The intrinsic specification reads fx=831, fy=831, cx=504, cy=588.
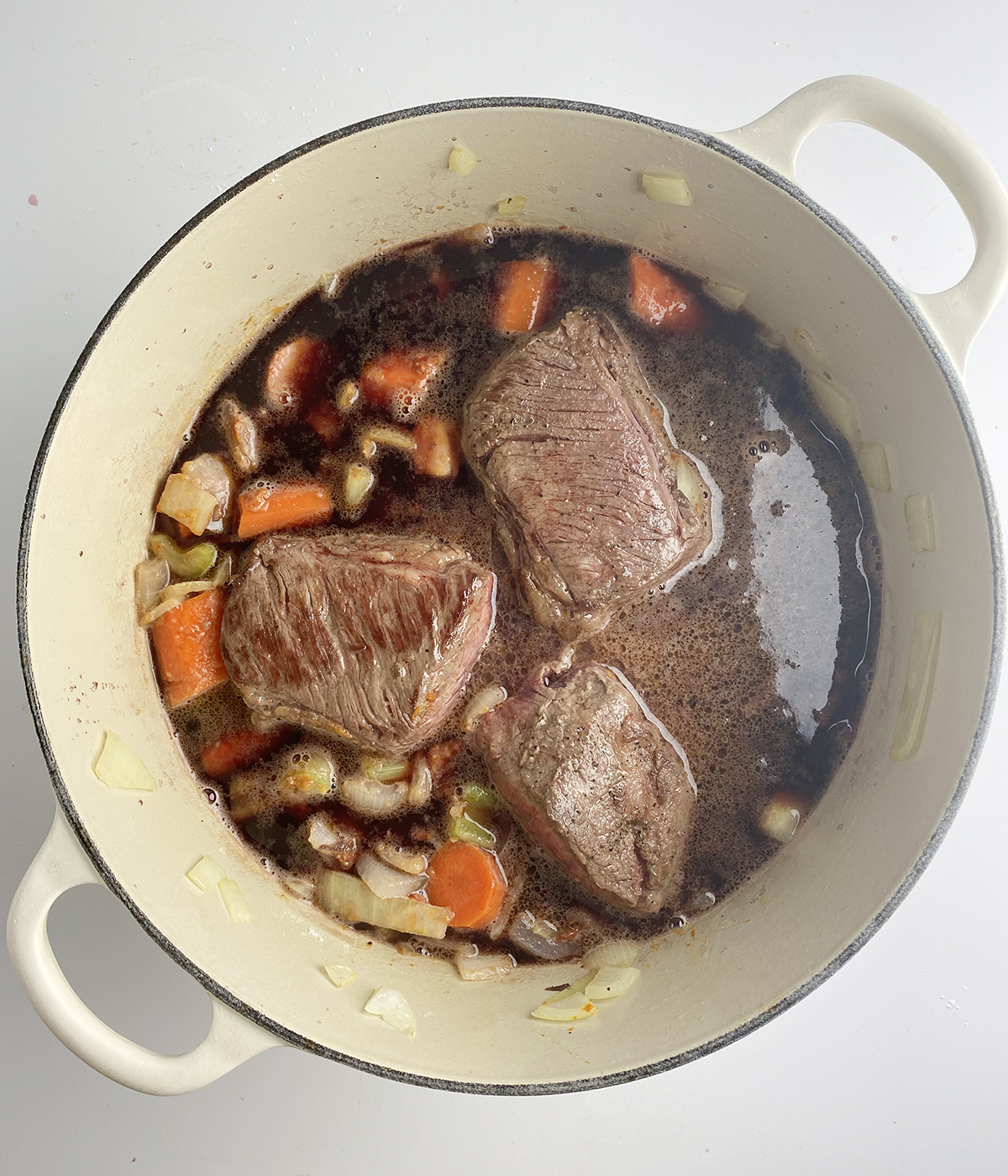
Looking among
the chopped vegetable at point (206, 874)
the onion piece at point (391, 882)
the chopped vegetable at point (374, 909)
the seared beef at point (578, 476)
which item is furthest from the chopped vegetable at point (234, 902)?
the seared beef at point (578, 476)

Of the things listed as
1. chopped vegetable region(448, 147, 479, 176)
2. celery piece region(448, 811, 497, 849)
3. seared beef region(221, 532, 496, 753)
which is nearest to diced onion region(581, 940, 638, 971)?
celery piece region(448, 811, 497, 849)

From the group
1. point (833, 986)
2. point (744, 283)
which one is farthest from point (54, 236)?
point (833, 986)

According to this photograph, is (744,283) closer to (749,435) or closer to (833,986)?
(749,435)

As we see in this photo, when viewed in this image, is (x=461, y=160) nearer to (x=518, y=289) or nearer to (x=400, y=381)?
(x=518, y=289)

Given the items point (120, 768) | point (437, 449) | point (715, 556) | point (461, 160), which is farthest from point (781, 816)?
point (461, 160)

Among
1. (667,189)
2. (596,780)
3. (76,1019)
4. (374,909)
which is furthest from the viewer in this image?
(374,909)

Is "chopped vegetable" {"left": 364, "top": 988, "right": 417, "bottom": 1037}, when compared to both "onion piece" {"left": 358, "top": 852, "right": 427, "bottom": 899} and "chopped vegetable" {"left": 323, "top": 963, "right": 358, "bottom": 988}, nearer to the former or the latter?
"chopped vegetable" {"left": 323, "top": 963, "right": 358, "bottom": 988}
